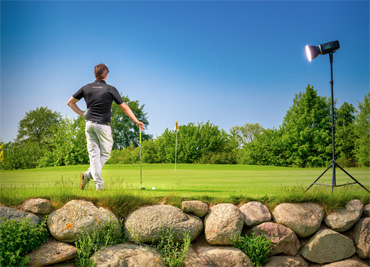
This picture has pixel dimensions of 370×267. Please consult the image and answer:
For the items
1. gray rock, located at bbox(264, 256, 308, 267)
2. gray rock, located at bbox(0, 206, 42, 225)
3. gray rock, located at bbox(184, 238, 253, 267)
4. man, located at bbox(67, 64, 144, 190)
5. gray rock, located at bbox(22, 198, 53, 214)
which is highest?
man, located at bbox(67, 64, 144, 190)

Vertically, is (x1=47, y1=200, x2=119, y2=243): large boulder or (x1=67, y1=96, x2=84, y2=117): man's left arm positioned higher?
(x1=67, y1=96, x2=84, y2=117): man's left arm

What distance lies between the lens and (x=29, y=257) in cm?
420

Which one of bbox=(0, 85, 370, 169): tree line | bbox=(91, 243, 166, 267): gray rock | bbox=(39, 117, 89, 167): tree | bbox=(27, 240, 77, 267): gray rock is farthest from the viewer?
bbox=(0, 85, 370, 169): tree line

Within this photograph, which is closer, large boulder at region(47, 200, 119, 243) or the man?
large boulder at region(47, 200, 119, 243)

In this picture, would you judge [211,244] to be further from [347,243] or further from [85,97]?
[85,97]

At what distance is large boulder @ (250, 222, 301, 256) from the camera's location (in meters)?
5.10

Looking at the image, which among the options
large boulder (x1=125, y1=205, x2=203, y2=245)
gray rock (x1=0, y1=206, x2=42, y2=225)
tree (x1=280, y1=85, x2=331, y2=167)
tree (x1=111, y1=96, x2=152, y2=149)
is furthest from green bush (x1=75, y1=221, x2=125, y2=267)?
tree (x1=111, y1=96, x2=152, y2=149)

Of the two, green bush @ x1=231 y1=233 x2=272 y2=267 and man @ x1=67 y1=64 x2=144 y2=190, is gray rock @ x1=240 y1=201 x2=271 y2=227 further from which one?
man @ x1=67 y1=64 x2=144 y2=190

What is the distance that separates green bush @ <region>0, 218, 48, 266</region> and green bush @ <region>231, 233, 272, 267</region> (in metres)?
3.04

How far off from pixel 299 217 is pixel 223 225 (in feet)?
4.73

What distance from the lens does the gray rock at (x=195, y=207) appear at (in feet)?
16.4

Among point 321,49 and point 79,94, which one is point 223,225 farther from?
point 321,49

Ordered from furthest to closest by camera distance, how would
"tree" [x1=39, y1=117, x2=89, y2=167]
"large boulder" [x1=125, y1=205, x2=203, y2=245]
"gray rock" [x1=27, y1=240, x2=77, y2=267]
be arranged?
"tree" [x1=39, y1=117, x2=89, y2=167], "large boulder" [x1=125, y1=205, x2=203, y2=245], "gray rock" [x1=27, y1=240, x2=77, y2=267]

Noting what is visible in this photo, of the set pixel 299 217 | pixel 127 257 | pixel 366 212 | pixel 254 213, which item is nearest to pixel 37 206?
pixel 127 257
